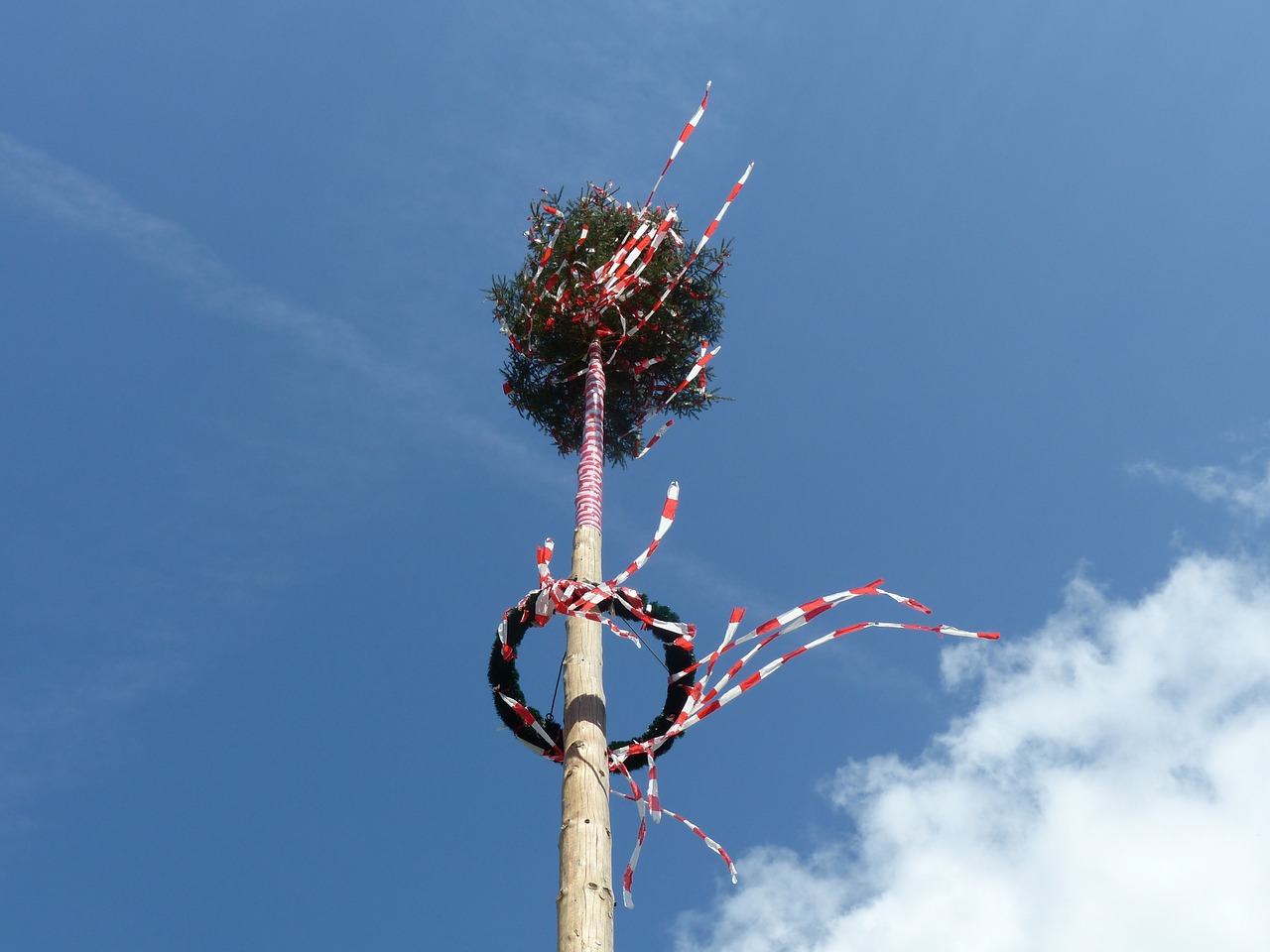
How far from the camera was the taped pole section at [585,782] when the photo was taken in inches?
190

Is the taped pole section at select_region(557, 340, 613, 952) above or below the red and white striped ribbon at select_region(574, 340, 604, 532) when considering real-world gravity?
below

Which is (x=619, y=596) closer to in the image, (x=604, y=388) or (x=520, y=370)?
(x=604, y=388)

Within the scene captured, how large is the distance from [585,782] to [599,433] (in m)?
3.08

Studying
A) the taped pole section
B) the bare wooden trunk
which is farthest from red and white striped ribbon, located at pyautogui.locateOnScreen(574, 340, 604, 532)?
the bare wooden trunk

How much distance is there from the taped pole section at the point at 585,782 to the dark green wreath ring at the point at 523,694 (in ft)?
0.92

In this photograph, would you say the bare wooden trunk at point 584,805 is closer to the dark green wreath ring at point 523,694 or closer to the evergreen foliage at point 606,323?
the dark green wreath ring at point 523,694

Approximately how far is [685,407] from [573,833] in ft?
15.6

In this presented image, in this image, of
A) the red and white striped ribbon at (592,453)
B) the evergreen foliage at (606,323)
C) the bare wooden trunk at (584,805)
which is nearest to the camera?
the bare wooden trunk at (584,805)

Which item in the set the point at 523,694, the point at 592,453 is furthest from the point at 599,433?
the point at 523,694

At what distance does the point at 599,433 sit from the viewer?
25.9 ft

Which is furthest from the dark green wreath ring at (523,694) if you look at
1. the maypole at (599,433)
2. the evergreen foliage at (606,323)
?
the evergreen foliage at (606,323)

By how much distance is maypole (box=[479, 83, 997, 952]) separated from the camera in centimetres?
554

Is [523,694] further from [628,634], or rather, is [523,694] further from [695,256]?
[695,256]

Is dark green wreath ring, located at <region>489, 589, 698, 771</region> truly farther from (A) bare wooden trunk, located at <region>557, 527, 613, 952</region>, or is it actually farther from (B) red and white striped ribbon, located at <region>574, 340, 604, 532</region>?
(B) red and white striped ribbon, located at <region>574, 340, 604, 532</region>
